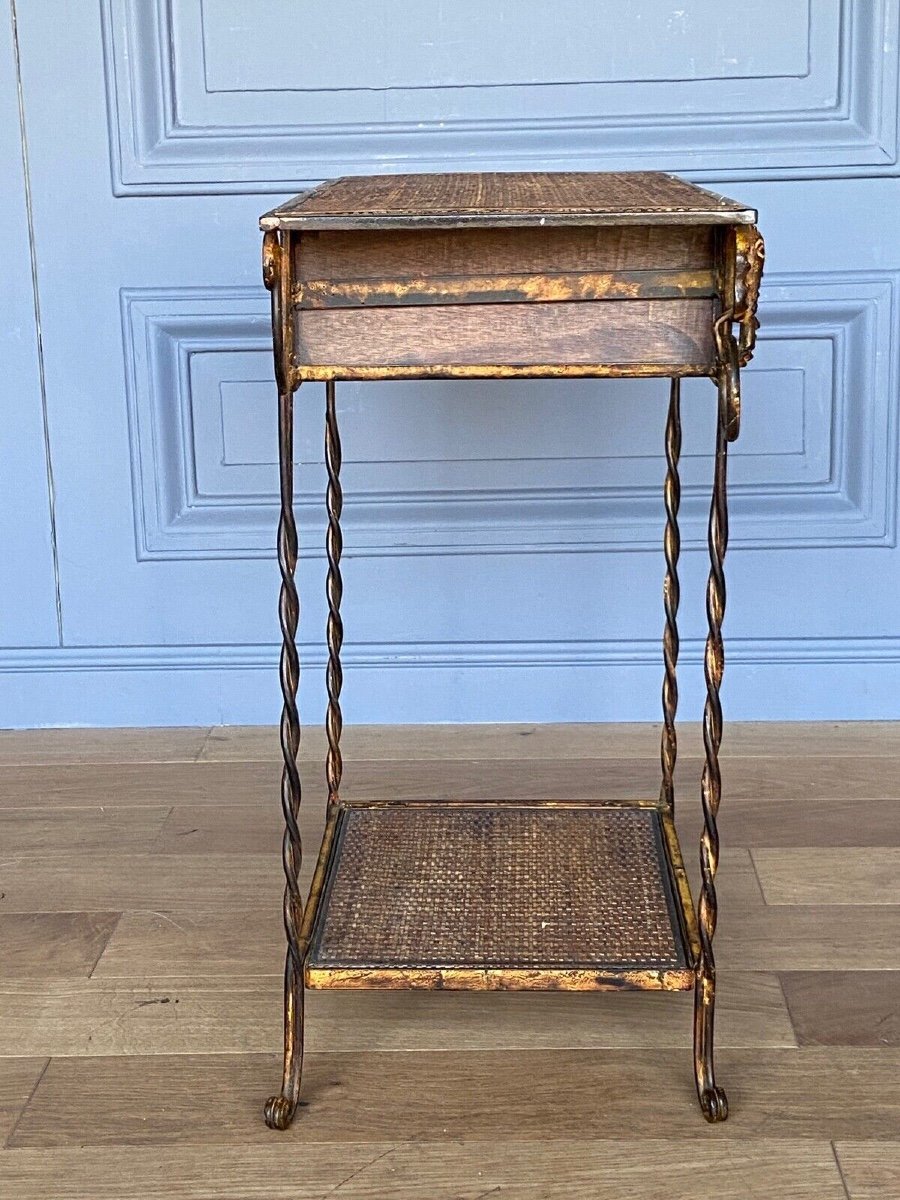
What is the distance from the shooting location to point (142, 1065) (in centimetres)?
144

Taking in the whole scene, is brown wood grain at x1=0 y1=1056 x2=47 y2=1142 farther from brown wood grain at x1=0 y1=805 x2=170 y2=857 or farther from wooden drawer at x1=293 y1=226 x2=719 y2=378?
wooden drawer at x1=293 y1=226 x2=719 y2=378

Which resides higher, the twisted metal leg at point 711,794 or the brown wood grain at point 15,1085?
the twisted metal leg at point 711,794

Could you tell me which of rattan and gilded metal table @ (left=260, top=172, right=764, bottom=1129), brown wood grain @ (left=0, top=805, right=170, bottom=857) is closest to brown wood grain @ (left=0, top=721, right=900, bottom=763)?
brown wood grain @ (left=0, top=805, right=170, bottom=857)

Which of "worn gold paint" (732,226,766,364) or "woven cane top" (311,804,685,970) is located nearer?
"worn gold paint" (732,226,766,364)

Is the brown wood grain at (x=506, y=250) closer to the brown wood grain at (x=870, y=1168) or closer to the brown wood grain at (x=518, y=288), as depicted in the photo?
the brown wood grain at (x=518, y=288)

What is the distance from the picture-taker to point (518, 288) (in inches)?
48.3

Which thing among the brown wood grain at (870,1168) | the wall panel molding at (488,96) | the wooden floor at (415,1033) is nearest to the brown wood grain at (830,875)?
the wooden floor at (415,1033)

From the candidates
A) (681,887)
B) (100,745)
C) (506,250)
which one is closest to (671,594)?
(681,887)

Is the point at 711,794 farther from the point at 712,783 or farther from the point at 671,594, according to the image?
the point at 671,594

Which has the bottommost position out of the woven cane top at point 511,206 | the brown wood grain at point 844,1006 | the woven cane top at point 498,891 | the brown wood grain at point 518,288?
the brown wood grain at point 844,1006

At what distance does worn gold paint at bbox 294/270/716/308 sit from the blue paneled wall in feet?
3.49

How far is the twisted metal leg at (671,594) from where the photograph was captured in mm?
1752

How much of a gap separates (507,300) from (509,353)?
0.16ft

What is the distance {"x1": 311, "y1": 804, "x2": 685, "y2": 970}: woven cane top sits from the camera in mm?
1430
